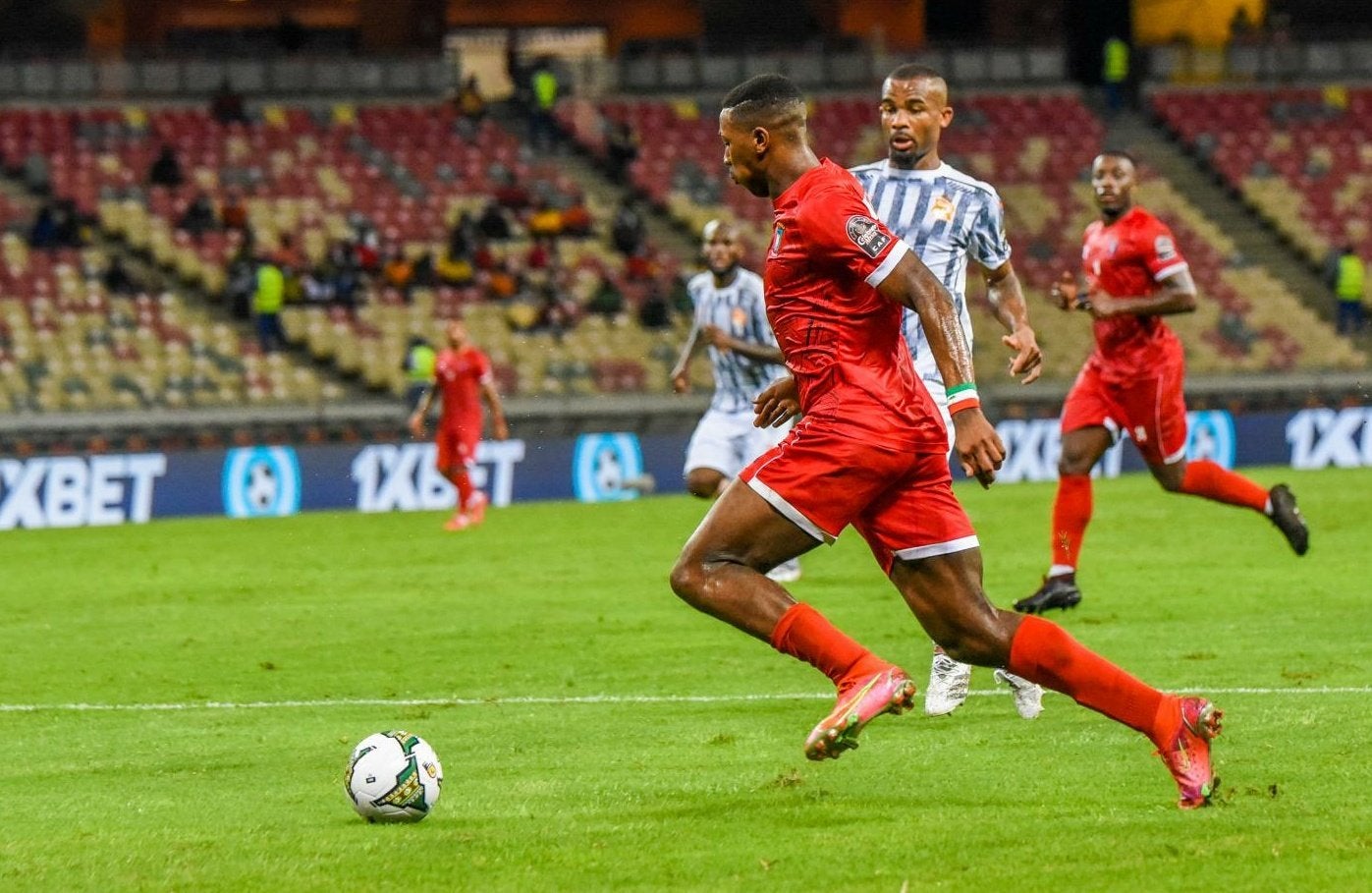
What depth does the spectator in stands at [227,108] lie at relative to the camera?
115 ft

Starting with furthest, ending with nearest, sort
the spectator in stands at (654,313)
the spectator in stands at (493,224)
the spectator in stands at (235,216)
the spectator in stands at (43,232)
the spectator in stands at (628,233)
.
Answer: the spectator in stands at (628,233)
the spectator in stands at (493,224)
the spectator in stands at (235,216)
the spectator in stands at (654,313)
the spectator in stands at (43,232)

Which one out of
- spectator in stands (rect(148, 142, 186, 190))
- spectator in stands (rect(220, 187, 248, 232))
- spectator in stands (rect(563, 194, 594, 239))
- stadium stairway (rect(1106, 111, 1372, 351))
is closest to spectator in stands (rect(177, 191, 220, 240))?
spectator in stands (rect(220, 187, 248, 232))

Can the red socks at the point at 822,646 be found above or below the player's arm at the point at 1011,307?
below

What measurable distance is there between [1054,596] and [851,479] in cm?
580

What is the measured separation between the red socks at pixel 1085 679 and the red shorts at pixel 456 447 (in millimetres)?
15528

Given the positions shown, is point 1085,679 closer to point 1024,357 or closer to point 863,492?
point 863,492

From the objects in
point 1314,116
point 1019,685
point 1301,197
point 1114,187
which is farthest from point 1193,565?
point 1314,116

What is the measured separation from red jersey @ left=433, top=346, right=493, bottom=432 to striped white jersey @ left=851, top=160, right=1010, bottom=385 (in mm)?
12754

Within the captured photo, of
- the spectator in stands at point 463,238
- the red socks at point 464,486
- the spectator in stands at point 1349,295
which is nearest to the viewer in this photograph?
the red socks at point 464,486

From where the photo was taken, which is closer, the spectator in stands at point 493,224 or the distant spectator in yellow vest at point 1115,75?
the spectator in stands at point 493,224

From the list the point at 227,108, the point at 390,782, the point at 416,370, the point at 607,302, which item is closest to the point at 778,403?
the point at 390,782

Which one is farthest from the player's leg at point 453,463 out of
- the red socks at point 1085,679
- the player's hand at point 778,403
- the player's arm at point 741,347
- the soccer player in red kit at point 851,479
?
the red socks at point 1085,679

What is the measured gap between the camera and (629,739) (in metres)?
8.66

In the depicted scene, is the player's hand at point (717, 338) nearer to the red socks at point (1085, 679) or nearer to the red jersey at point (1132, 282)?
the red jersey at point (1132, 282)
